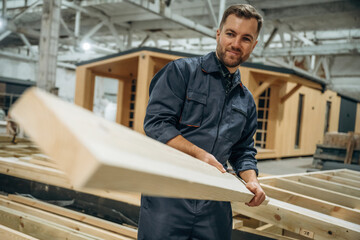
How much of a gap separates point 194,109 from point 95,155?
1.14 metres

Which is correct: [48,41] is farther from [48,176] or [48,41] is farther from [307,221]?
[307,221]

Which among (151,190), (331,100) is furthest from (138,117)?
(331,100)

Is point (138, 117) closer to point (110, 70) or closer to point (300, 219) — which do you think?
point (110, 70)

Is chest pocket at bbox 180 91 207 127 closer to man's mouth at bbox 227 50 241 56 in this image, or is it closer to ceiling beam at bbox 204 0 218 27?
man's mouth at bbox 227 50 241 56

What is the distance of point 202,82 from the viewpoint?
1612 mm

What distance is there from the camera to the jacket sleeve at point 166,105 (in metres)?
1.42

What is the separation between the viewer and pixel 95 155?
18.8 inches

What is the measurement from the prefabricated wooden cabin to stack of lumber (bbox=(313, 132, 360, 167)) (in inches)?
52.9

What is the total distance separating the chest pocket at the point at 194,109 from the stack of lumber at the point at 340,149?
679 cm

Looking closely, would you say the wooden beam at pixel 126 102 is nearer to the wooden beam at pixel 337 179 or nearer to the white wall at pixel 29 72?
the wooden beam at pixel 337 179

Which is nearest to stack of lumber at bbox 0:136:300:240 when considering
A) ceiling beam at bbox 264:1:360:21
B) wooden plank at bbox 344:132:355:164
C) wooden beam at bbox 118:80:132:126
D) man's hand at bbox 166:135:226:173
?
man's hand at bbox 166:135:226:173

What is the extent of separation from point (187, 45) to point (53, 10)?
884cm

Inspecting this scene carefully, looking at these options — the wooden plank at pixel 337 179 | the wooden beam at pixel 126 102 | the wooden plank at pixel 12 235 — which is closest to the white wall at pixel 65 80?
the wooden beam at pixel 126 102

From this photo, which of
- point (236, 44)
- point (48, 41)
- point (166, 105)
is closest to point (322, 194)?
point (236, 44)
